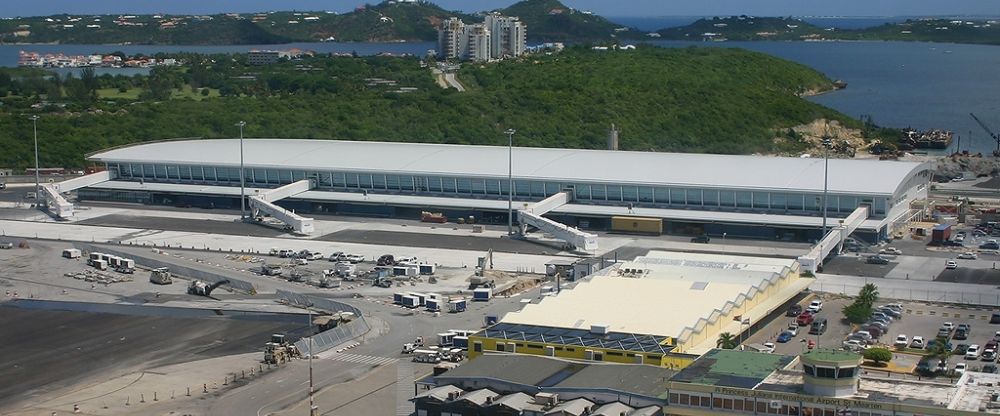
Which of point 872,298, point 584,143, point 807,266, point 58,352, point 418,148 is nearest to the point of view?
point 58,352

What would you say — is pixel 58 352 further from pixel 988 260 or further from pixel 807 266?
pixel 988 260

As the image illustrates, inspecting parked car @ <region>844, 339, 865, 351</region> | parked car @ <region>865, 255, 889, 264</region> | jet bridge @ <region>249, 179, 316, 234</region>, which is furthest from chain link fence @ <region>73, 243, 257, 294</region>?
parked car @ <region>865, 255, 889, 264</region>

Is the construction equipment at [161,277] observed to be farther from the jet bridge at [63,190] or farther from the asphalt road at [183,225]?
the jet bridge at [63,190]

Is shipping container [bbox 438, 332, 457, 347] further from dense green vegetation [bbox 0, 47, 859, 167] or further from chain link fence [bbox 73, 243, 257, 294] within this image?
dense green vegetation [bbox 0, 47, 859, 167]

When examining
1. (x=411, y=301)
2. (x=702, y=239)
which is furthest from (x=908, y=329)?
(x=702, y=239)

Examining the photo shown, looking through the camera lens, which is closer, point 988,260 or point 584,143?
point 988,260

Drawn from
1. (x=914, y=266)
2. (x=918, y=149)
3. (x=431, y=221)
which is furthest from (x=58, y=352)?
(x=918, y=149)

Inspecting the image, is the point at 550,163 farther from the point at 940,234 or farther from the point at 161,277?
the point at 161,277
